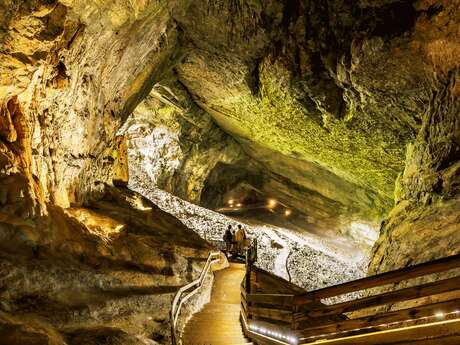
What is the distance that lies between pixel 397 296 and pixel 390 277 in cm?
22

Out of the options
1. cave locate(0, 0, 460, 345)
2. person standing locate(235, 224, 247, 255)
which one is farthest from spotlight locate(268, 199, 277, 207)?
person standing locate(235, 224, 247, 255)

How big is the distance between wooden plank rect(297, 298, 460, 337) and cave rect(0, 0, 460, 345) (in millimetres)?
16

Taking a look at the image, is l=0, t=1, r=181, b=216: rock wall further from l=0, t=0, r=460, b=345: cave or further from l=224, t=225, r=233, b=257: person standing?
l=224, t=225, r=233, b=257: person standing

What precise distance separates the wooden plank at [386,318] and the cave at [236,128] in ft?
0.05

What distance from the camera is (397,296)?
13.8ft

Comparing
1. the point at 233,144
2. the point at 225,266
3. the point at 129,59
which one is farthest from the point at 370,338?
Result: the point at 233,144

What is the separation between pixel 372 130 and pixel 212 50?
28.4 feet

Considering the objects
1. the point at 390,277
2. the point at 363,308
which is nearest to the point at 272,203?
the point at 363,308

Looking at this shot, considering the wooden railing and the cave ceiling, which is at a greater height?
the cave ceiling

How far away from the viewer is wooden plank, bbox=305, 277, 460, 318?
3779 mm

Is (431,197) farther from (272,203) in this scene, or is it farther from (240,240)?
(272,203)

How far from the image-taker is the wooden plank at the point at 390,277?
153 inches

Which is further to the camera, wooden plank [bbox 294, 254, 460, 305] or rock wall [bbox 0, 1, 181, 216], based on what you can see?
rock wall [bbox 0, 1, 181, 216]

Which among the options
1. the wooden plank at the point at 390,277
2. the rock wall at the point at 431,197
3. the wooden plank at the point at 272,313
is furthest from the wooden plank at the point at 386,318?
the rock wall at the point at 431,197
